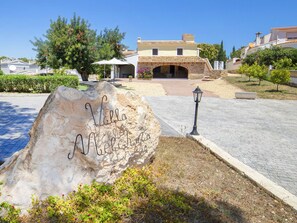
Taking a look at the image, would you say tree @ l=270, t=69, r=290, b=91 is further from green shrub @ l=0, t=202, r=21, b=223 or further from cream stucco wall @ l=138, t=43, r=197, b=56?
green shrub @ l=0, t=202, r=21, b=223

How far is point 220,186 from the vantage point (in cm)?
387

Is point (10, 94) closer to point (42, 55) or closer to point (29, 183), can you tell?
point (42, 55)

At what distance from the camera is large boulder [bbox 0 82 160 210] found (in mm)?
3080

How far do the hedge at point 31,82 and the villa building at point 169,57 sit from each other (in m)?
20.9

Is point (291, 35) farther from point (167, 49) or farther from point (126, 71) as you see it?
point (126, 71)

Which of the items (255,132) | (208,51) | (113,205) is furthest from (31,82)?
(208,51)

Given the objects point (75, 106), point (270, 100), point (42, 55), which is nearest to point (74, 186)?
point (75, 106)

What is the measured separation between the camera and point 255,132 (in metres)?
8.30

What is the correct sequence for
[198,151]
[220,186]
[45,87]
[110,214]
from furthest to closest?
[45,87] → [198,151] → [220,186] → [110,214]

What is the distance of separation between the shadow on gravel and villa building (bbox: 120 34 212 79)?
26330 mm

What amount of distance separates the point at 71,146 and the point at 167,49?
118 feet

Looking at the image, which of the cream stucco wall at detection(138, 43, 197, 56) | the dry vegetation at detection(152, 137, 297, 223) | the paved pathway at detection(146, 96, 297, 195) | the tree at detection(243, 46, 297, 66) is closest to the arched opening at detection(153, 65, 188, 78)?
the cream stucco wall at detection(138, 43, 197, 56)

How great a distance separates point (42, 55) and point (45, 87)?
189 inches

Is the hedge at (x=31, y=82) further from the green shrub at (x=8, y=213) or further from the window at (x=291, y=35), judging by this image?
the window at (x=291, y=35)
